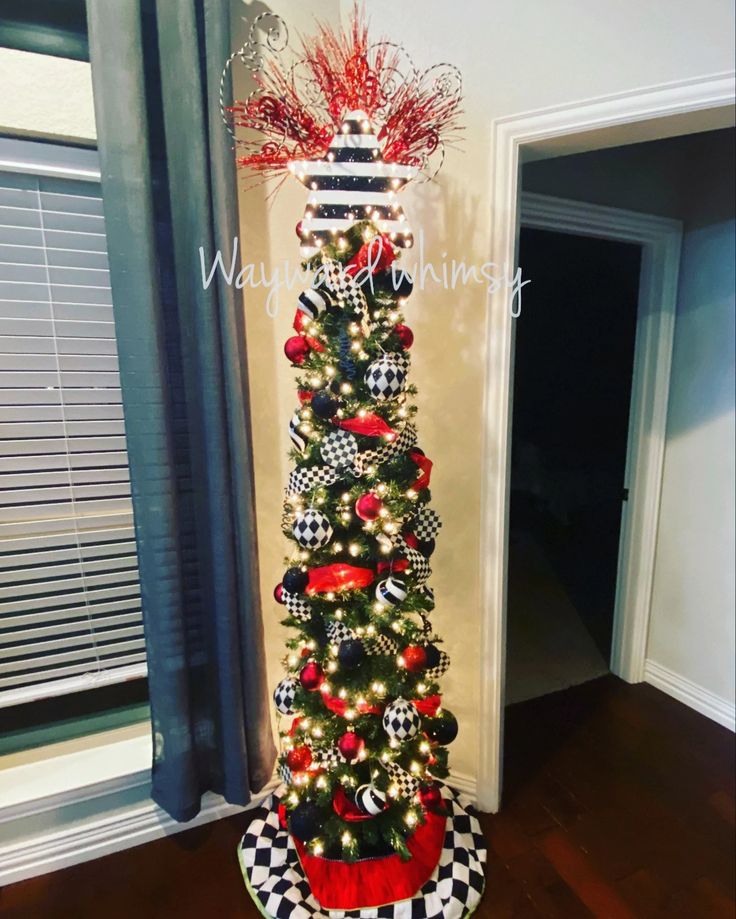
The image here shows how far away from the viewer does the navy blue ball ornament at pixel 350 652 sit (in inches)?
51.6

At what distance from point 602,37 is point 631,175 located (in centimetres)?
97

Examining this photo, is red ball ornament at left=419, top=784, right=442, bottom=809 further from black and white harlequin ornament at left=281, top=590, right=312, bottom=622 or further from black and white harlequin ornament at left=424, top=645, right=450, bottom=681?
black and white harlequin ornament at left=281, top=590, right=312, bottom=622

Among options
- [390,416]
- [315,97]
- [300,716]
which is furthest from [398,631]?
[315,97]

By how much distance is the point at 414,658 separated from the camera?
141cm

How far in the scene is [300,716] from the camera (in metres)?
1.46

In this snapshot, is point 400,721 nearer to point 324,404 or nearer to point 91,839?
point 324,404

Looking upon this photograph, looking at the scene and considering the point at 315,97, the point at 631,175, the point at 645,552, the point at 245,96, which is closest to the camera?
the point at 315,97

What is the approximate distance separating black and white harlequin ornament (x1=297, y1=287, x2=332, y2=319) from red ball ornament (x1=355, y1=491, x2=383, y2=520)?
1.59 ft

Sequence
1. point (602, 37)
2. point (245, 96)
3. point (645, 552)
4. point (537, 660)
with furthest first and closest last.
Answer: point (537, 660)
point (645, 552)
point (245, 96)
point (602, 37)

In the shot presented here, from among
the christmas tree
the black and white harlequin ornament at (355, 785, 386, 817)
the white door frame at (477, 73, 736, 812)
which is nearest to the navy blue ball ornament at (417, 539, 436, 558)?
the christmas tree

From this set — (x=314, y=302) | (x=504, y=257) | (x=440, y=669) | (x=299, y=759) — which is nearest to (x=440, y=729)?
(x=440, y=669)

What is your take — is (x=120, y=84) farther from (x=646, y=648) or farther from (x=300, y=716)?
(x=646, y=648)

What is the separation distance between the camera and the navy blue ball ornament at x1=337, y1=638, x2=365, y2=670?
1312 millimetres

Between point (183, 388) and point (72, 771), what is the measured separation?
4.26 ft
